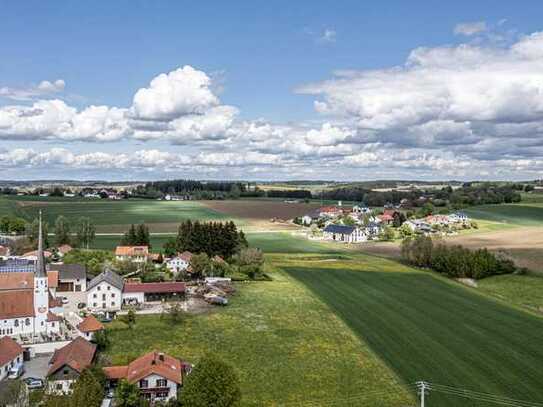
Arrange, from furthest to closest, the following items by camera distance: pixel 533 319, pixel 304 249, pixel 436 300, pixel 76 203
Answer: pixel 76 203
pixel 304 249
pixel 436 300
pixel 533 319

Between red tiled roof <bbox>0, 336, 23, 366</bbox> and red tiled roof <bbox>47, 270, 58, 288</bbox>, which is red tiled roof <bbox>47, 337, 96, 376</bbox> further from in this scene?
red tiled roof <bbox>47, 270, 58, 288</bbox>

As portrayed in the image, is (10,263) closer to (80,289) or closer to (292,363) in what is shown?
(80,289)

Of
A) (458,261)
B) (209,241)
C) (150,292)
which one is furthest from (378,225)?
(150,292)

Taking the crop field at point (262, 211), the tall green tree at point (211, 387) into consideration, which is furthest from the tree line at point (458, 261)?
the crop field at point (262, 211)

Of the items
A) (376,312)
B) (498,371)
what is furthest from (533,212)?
(498,371)

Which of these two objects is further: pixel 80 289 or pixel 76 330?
pixel 80 289

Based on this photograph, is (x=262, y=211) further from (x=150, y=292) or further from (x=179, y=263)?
(x=150, y=292)

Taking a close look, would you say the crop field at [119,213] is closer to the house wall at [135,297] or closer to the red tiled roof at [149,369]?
the house wall at [135,297]
